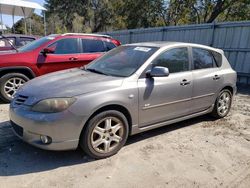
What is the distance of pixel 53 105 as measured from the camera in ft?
11.1

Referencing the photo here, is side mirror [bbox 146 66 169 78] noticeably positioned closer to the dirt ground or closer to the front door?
the front door

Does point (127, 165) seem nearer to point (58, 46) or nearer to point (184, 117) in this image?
point (184, 117)

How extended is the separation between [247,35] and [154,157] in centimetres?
721

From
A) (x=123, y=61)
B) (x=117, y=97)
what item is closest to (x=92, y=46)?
(x=123, y=61)

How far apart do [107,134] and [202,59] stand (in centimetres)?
254

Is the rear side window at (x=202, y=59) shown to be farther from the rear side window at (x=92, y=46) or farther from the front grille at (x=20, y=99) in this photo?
the rear side window at (x=92, y=46)

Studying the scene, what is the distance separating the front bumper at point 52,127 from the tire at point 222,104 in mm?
3168

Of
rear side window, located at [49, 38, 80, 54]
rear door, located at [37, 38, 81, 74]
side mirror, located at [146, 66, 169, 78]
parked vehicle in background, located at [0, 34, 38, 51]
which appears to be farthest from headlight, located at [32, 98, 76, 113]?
parked vehicle in background, located at [0, 34, 38, 51]

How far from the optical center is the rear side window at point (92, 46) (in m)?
7.58

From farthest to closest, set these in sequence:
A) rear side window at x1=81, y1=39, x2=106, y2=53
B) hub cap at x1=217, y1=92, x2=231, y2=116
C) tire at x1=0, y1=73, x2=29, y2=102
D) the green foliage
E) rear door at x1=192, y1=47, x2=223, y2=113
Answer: the green foliage → rear side window at x1=81, y1=39, x2=106, y2=53 → tire at x1=0, y1=73, x2=29, y2=102 → hub cap at x1=217, y1=92, x2=231, y2=116 → rear door at x1=192, y1=47, x2=223, y2=113

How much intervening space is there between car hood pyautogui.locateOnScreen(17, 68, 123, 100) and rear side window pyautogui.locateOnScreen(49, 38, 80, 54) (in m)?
3.00

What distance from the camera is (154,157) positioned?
12.7 ft

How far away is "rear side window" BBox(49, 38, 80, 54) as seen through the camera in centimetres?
707

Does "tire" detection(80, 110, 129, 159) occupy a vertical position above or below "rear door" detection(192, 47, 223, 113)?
below
